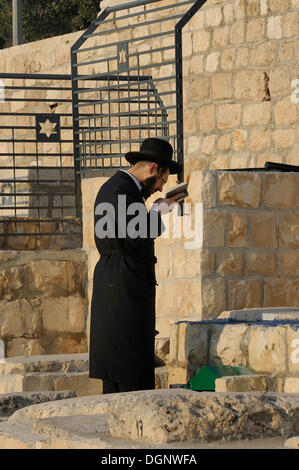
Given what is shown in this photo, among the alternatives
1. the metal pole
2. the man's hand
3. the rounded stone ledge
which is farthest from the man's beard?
the metal pole

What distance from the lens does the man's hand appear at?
596 centimetres

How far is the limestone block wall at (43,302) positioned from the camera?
8.55 m

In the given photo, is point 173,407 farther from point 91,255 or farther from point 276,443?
point 91,255

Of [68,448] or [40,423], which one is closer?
[68,448]

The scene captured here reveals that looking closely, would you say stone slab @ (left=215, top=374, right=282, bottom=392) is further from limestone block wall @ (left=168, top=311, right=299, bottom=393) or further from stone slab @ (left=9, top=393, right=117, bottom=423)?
stone slab @ (left=9, top=393, right=117, bottom=423)

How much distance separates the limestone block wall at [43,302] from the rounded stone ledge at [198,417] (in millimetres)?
4746

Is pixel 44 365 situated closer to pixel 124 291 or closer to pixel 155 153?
pixel 124 291

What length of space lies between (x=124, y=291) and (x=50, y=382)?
3.42ft

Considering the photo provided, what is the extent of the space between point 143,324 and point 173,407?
1.96 meters

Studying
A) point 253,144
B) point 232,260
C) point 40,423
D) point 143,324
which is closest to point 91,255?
point 232,260

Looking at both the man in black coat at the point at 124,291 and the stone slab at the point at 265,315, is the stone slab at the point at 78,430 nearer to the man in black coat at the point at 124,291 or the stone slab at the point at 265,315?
the man in black coat at the point at 124,291

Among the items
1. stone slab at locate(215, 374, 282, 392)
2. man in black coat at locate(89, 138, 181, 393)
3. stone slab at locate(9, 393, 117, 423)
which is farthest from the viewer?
man in black coat at locate(89, 138, 181, 393)

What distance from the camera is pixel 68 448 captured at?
3.68m

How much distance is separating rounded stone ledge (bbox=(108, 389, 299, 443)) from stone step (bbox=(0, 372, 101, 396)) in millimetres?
2509
